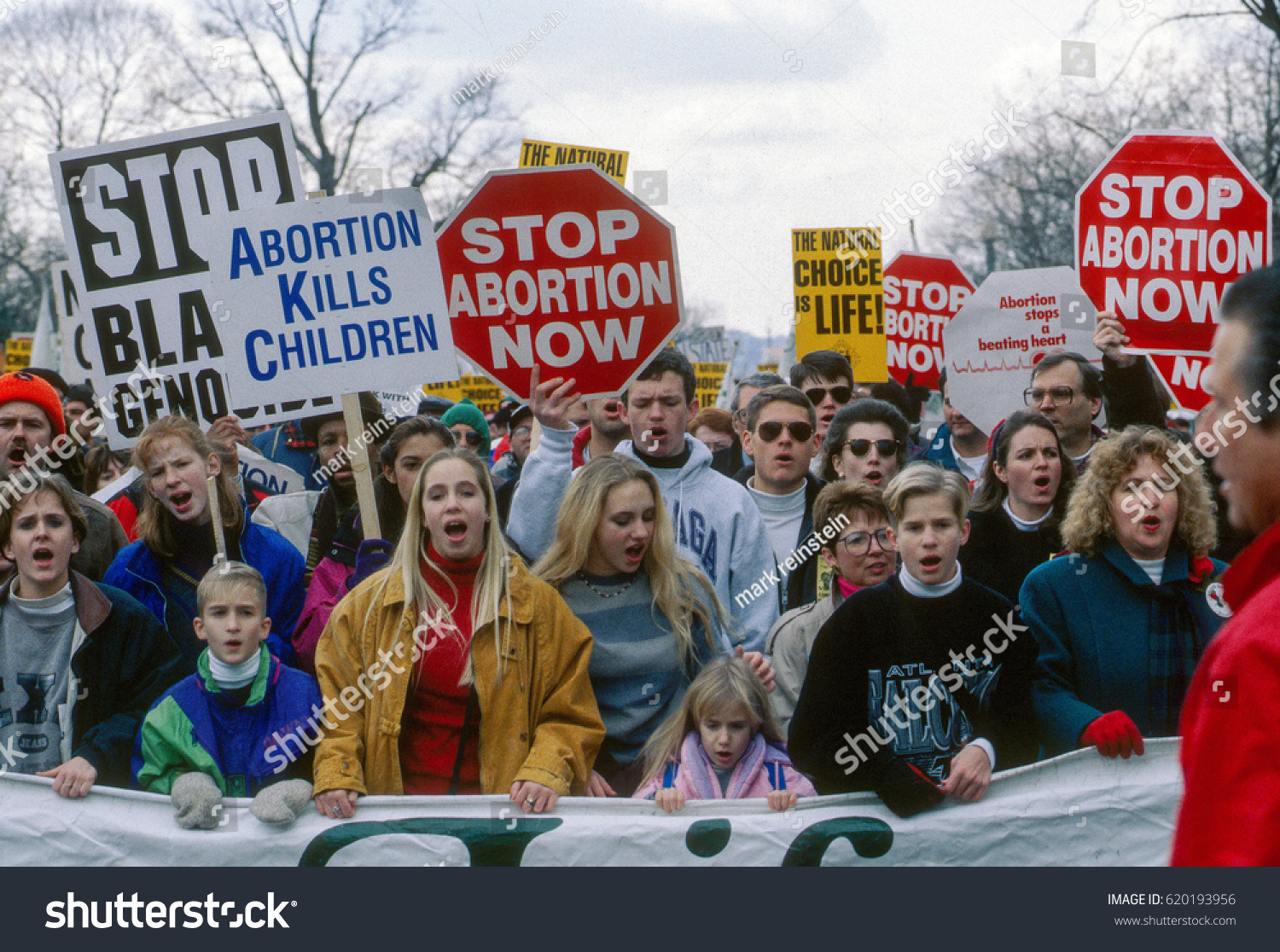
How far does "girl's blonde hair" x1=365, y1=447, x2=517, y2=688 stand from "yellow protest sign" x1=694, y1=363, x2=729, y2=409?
915 cm

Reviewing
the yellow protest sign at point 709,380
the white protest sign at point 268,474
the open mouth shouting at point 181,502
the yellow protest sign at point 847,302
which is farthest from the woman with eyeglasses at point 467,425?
the yellow protest sign at point 709,380

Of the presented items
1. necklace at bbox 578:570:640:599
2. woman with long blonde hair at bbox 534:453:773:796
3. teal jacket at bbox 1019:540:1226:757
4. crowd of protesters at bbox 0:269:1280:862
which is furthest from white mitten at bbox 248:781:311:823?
teal jacket at bbox 1019:540:1226:757

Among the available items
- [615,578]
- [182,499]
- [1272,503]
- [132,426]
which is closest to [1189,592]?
[615,578]

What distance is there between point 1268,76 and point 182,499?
1977 centimetres

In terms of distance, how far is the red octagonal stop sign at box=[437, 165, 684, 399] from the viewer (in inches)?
189

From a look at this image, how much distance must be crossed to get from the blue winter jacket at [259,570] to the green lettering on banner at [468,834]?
0.89 m

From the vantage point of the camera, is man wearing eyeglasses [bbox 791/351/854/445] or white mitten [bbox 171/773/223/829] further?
→ man wearing eyeglasses [bbox 791/351/854/445]

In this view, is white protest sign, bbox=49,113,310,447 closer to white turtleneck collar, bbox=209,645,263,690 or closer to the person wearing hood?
the person wearing hood

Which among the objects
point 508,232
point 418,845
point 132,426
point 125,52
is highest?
point 125,52

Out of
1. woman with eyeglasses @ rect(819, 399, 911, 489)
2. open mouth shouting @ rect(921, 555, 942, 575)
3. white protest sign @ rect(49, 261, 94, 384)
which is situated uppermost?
white protest sign @ rect(49, 261, 94, 384)

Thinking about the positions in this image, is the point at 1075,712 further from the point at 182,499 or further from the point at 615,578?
the point at 182,499

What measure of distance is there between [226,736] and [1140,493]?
9.25 ft

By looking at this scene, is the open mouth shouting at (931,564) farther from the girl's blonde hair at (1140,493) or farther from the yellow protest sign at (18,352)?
the yellow protest sign at (18,352)
